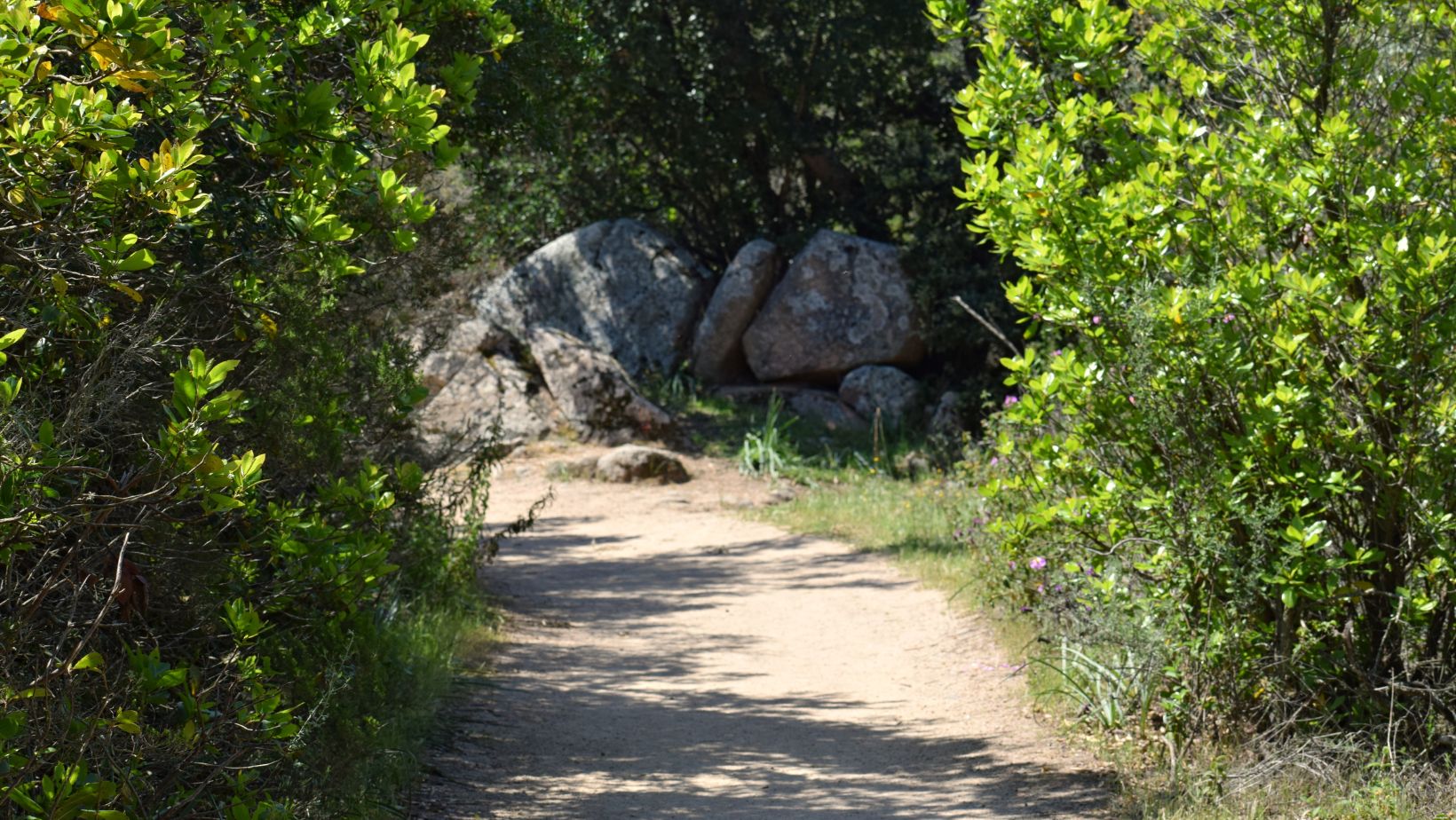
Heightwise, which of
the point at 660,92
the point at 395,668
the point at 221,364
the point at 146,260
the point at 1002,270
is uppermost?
the point at 660,92

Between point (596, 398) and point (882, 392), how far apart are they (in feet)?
12.6

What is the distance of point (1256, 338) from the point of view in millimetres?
4418

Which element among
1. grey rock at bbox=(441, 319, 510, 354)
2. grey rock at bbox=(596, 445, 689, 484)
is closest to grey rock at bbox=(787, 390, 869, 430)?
grey rock at bbox=(596, 445, 689, 484)

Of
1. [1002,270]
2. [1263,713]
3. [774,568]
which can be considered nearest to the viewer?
[1263,713]

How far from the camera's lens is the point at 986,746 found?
18.9 feet

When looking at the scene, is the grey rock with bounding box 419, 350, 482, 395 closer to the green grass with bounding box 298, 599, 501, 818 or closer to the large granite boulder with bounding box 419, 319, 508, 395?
the large granite boulder with bounding box 419, 319, 508, 395

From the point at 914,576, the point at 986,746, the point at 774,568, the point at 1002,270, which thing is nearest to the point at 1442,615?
the point at 986,746

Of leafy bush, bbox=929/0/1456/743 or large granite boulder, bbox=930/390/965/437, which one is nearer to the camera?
leafy bush, bbox=929/0/1456/743

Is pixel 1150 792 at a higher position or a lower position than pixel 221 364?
lower

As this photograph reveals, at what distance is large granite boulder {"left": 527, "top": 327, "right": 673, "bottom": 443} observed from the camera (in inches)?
615

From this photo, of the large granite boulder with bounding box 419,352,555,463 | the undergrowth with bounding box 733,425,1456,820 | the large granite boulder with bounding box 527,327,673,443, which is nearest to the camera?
the undergrowth with bounding box 733,425,1456,820

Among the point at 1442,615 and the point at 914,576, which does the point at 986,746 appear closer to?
the point at 1442,615

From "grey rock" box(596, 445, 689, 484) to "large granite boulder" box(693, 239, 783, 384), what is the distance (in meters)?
3.76

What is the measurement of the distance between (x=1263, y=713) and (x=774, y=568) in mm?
5717
